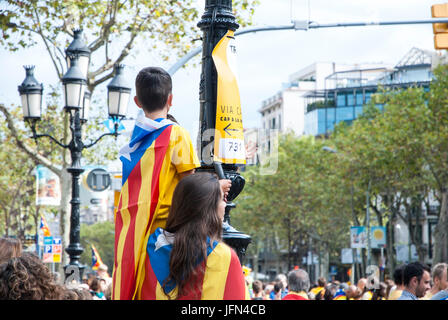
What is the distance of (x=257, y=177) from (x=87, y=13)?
121 ft

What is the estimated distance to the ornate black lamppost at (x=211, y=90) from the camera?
183 inches

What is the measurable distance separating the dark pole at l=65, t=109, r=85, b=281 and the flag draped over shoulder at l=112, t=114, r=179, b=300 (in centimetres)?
779

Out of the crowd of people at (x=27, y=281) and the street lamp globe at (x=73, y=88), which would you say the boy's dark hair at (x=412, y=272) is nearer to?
the crowd of people at (x=27, y=281)

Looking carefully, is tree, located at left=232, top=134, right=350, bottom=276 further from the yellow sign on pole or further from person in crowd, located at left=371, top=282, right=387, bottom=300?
the yellow sign on pole

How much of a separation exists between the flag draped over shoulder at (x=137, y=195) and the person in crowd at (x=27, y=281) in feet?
1.02

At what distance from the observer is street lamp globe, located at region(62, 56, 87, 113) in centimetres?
1220

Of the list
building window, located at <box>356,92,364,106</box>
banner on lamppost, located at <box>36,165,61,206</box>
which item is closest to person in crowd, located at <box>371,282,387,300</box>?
banner on lamppost, located at <box>36,165,61,206</box>

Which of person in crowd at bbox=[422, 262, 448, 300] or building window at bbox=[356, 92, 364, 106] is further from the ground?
building window at bbox=[356, 92, 364, 106]

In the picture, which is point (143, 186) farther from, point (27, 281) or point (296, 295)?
point (296, 295)

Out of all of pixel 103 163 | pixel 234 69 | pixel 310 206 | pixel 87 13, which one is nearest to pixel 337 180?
pixel 310 206

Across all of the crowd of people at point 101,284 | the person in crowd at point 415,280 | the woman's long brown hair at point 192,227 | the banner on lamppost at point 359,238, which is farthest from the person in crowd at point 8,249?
the banner on lamppost at point 359,238

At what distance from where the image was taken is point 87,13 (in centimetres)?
1836

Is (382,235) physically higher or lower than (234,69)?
lower
